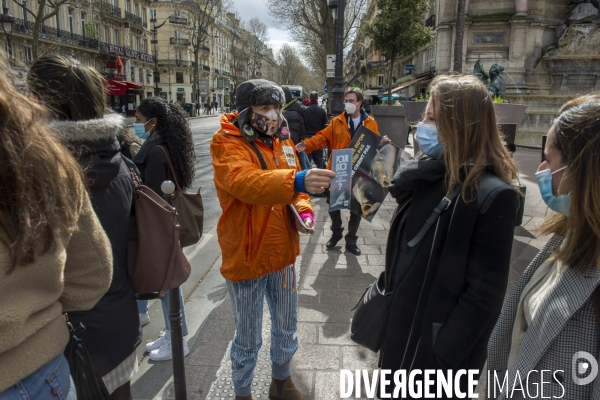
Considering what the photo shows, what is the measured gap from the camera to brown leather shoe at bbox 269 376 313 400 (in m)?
2.62

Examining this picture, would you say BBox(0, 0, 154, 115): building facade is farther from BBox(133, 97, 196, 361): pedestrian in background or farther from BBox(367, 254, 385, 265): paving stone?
BBox(133, 97, 196, 361): pedestrian in background

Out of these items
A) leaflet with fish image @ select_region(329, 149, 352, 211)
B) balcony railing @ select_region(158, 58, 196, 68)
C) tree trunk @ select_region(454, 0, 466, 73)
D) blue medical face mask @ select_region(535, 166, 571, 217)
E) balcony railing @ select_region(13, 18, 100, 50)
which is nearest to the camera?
blue medical face mask @ select_region(535, 166, 571, 217)

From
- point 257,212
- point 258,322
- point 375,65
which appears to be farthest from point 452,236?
point 375,65

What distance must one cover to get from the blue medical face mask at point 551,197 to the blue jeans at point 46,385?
5.70 feet

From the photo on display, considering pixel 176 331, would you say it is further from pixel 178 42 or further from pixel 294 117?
pixel 178 42

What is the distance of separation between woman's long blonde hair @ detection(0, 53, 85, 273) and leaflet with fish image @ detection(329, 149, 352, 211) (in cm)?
133

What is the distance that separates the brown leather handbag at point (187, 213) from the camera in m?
3.04

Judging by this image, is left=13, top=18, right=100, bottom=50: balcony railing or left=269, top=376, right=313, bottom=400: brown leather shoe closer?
left=269, top=376, right=313, bottom=400: brown leather shoe

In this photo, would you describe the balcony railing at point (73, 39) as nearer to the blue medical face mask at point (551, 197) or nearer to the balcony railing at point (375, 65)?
the balcony railing at point (375, 65)

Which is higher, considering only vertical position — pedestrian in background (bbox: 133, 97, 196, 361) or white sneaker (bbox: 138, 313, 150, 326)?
pedestrian in background (bbox: 133, 97, 196, 361)

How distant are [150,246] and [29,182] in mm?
941

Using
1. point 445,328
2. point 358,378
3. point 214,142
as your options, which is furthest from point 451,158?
point 358,378

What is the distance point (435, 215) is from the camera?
177 centimetres

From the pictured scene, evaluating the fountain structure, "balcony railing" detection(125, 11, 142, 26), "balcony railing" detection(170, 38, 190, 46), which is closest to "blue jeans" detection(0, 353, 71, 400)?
the fountain structure
